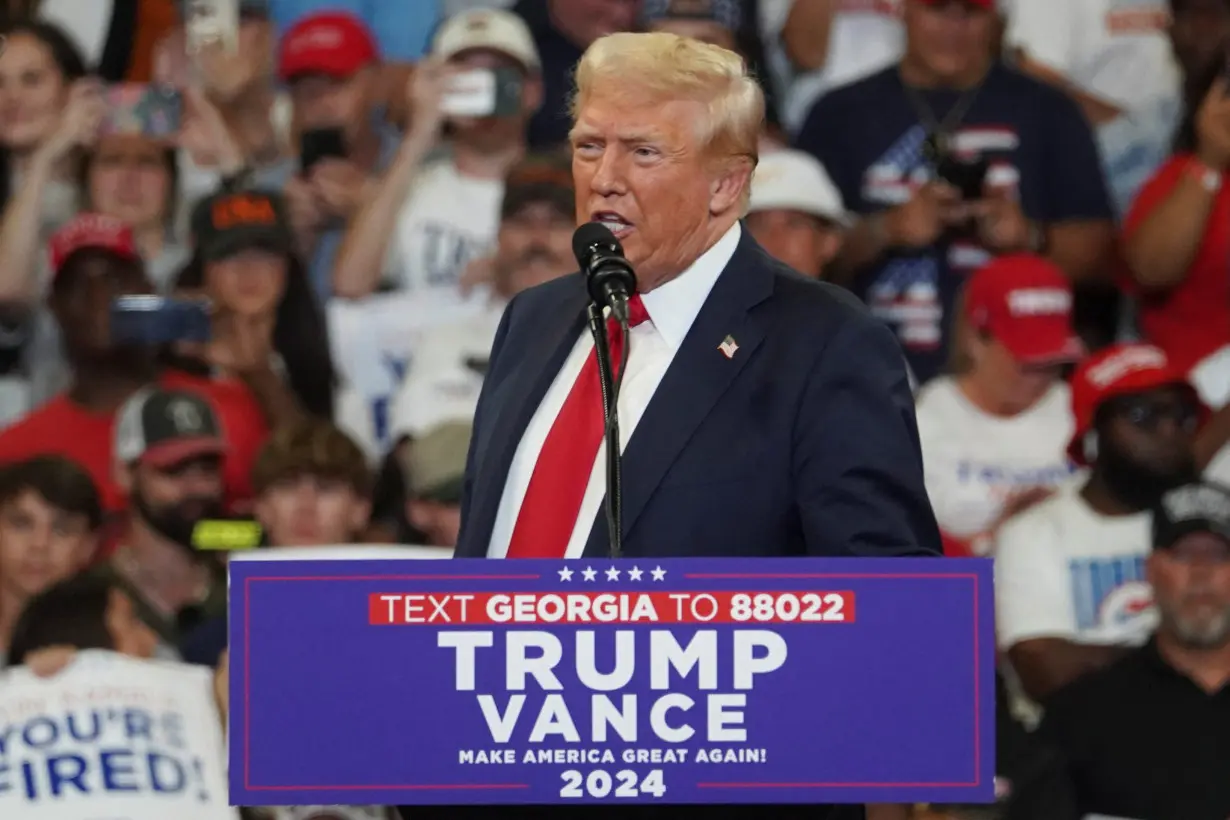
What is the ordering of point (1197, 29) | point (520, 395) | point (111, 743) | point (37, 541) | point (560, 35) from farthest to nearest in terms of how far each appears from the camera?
point (560, 35), point (1197, 29), point (37, 541), point (111, 743), point (520, 395)

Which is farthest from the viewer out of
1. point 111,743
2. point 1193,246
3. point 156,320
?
point 1193,246

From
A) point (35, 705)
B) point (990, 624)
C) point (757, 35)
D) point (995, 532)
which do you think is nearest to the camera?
point (990, 624)

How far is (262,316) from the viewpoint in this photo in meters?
6.48

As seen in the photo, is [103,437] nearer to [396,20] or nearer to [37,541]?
[37,541]


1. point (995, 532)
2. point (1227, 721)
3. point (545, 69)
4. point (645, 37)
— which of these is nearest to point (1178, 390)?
point (995, 532)

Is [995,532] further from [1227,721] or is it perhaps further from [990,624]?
[990,624]

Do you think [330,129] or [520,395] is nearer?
[520,395]

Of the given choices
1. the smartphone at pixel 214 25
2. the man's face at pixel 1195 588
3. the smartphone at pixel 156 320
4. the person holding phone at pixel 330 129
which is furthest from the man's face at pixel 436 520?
the smartphone at pixel 214 25

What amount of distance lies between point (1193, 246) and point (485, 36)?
2.13m

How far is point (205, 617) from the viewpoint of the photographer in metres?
5.59

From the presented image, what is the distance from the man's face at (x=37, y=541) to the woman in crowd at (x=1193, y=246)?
9.99 feet

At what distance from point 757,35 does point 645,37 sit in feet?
14.1

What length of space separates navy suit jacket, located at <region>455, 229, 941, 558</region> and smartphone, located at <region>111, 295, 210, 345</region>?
356cm

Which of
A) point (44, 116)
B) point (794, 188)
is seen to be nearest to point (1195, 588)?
point (794, 188)
